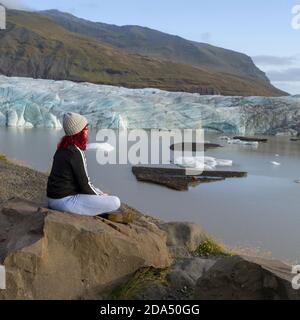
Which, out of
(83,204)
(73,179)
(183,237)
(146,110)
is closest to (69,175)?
(73,179)

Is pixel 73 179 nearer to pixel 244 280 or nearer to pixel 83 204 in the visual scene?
pixel 83 204

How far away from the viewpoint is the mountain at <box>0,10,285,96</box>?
113062 millimetres

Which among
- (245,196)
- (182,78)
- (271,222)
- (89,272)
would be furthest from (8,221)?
(182,78)

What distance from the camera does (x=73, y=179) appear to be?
579 cm

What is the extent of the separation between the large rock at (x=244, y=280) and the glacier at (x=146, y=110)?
145 feet

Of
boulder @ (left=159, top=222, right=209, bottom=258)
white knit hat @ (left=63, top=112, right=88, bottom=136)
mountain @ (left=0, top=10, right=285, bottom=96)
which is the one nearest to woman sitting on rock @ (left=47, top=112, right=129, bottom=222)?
white knit hat @ (left=63, top=112, right=88, bottom=136)

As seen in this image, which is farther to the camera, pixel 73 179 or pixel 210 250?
pixel 210 250

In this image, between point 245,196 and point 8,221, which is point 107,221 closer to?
point 8,221

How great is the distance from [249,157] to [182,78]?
86221 millimetres

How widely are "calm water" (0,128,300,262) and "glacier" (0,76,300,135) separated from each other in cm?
1999

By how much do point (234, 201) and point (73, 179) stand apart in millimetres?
12260

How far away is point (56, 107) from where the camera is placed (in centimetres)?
5222

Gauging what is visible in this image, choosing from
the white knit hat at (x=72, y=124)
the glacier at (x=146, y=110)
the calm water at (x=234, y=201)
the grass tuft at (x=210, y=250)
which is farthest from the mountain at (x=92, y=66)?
the white knit hat at (x=72, y=124)
